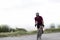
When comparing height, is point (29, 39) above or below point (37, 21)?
below

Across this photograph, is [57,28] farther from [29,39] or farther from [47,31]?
[29,39]

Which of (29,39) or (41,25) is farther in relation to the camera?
(29,39)

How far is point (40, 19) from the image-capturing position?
15031mm

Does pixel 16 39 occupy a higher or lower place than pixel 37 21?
lower

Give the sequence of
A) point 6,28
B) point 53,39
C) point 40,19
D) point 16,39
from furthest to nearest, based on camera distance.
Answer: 1. point 6,28
2. point 16,39
3. point 53,39
4. point 40,19

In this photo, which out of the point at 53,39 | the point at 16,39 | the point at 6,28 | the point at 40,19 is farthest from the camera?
the point at 6,28

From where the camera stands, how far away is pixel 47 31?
71.2 feet

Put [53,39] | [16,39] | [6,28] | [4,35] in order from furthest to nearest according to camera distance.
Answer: [6,28], [4,35], [16,39], [53,39]

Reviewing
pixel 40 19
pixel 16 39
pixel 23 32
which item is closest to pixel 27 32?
pixel 23 32

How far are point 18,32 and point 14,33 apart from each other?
0.43 m

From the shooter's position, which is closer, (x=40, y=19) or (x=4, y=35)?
(x=40, y=19)

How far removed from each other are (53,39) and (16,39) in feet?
8.86

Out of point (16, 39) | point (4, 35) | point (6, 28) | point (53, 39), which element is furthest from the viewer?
point (6, 28)

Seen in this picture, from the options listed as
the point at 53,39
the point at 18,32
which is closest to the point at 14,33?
the point at 18,32
